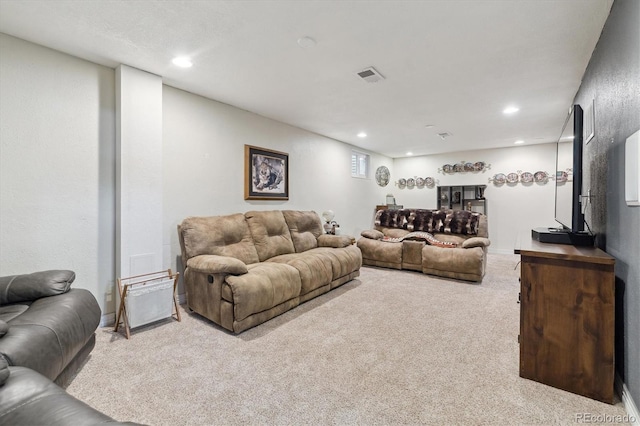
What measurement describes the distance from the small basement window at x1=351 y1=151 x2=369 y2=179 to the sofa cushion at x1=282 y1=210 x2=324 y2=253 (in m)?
2.17

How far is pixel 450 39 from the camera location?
7.21 ft

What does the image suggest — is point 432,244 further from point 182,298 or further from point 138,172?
point 138,172

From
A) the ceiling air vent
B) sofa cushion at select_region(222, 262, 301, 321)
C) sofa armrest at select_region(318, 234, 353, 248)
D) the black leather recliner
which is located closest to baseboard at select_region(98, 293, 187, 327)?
the black leather recliner

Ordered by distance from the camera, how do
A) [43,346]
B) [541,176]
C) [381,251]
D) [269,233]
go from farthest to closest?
[541,176]
[381,251]
[269,233]
[43,346]

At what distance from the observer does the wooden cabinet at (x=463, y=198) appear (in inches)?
260

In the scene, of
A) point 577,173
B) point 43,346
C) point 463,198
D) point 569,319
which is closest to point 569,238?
point 577,173

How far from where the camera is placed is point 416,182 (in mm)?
7438

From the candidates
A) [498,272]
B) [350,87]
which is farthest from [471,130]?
A: [350,87]

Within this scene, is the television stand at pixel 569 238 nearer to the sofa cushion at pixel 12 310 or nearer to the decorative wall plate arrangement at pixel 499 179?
the sofa cushion at pixel 12 310

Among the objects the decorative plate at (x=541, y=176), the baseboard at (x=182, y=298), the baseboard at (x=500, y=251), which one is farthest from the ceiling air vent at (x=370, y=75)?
the baseboard at (x=500, y=251)

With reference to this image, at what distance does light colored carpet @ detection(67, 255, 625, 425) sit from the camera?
5.07ft

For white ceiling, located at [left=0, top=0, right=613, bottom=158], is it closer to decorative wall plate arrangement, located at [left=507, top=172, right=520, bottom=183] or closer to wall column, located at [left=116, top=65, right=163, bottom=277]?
wall column, located at [left=116, top=65, right=163, bottom=277]

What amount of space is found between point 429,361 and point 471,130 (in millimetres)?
4152

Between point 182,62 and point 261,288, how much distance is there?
2.15m
